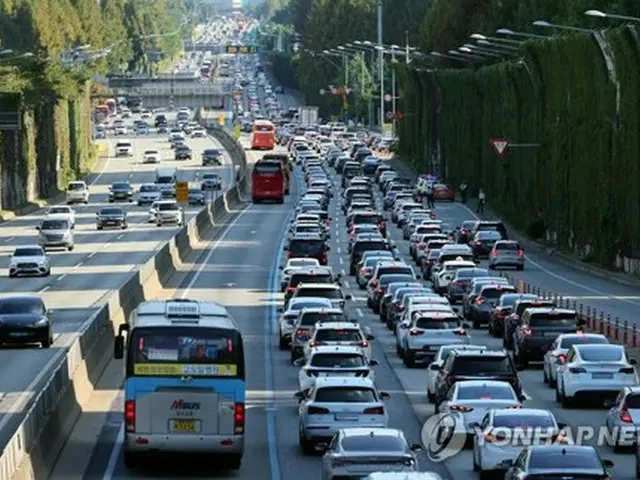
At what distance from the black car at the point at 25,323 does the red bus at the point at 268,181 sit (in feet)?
259

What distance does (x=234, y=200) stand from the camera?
13825cm

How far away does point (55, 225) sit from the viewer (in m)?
100

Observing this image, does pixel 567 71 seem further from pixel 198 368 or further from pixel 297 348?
pixel 198 368

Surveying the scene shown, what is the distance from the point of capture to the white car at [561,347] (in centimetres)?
4556

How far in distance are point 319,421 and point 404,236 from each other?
71.5 m

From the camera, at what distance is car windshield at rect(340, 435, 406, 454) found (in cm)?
3062

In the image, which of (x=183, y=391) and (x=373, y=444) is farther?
(x=183, y=391)

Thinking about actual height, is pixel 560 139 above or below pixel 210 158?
above

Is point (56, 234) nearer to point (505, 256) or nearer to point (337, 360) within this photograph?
point (505, 256)

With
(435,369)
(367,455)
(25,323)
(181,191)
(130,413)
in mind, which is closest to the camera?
(367,455)

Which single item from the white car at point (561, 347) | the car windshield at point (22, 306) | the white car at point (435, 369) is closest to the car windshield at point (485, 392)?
the white car at point (435, 369)

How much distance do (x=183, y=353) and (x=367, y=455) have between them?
5072 millimetres
